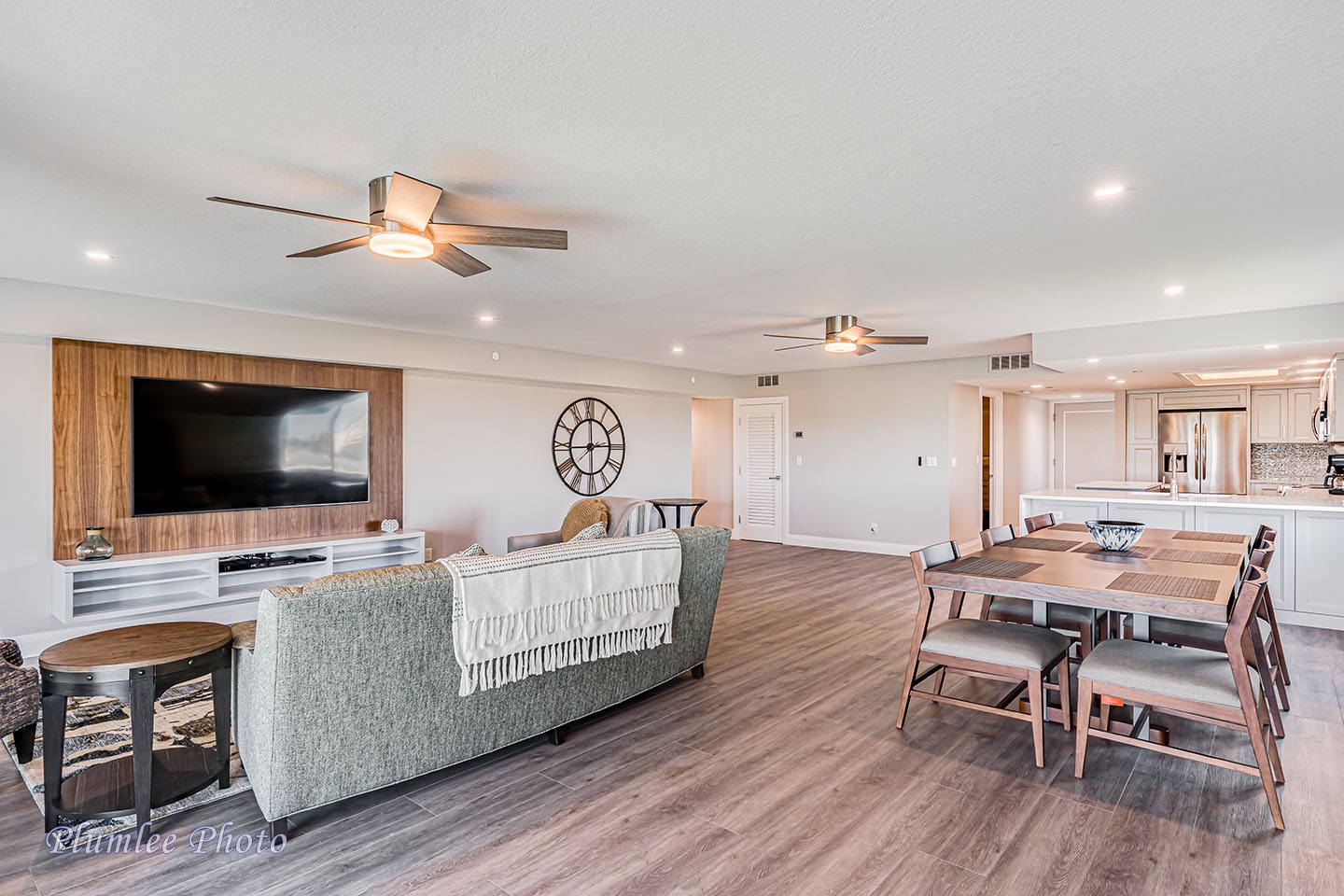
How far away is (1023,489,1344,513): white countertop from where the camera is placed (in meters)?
4.86

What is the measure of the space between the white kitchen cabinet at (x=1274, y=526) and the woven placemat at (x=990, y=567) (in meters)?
3.06

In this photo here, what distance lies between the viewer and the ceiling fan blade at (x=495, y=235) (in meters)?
2.74

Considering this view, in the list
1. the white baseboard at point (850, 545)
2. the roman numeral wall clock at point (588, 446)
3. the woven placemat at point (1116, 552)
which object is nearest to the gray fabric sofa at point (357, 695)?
the woven placemat at point (1116, 552)

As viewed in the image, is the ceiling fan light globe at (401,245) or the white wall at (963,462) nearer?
the ceiling fan light globe at (401,245)

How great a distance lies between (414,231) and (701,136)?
3.91 feet

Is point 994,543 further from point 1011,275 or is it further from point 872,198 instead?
point 872,198

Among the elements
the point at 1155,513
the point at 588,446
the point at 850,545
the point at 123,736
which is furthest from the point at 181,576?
the point at 1155,513

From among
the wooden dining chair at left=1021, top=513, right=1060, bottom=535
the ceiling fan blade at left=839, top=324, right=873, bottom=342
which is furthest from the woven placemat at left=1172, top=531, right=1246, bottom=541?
the ceiling fan blade at left=839, top=324, right=873, bottom=342

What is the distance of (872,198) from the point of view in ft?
9.24

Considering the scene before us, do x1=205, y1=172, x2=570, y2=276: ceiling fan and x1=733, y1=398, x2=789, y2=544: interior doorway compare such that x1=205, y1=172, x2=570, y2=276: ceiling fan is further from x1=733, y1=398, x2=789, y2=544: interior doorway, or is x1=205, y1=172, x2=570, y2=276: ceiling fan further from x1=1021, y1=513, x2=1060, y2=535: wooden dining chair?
x1=733, y1=398, x2=789, y2=544: interior doorway

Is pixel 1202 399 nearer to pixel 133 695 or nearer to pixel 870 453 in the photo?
pixel 870 453

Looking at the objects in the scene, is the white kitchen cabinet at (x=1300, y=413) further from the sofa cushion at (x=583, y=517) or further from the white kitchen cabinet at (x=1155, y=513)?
the sofa cushion at (x=583, y=517)

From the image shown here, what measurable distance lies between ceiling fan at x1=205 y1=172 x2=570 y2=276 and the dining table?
7.39 ft

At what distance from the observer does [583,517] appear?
5.60 m
